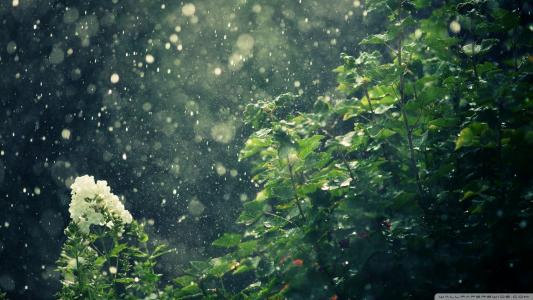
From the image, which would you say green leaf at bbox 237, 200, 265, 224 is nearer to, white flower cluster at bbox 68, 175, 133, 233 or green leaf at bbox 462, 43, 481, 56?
white flower cluster at bbox 68, 175, 133, 233

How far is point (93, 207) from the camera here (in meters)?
1.79

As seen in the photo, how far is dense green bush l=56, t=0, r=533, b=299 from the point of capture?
1054 mm

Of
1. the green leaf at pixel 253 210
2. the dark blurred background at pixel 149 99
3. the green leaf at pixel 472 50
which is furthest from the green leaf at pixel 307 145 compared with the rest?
the dark blurred background at pixel 149 99

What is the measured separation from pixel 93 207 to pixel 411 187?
138 centimetres

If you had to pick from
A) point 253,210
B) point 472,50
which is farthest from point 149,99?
point 472,50

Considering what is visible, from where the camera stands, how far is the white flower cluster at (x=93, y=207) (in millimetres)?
1773

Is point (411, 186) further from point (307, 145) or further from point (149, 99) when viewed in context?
point (149, 99)

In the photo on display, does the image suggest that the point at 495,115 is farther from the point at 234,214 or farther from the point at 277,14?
the point at 277,14

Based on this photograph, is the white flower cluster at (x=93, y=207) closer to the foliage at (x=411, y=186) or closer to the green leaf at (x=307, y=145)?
the foliage at (x=411, y=186)

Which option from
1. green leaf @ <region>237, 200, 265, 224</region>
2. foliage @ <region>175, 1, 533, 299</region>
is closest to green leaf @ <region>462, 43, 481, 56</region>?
foliage @ <region>175, 1, 533, 299</region>

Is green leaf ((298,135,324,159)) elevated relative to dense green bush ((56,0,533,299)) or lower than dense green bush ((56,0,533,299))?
elevated

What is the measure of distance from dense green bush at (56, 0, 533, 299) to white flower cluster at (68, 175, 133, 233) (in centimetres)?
49

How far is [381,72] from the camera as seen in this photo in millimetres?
1356

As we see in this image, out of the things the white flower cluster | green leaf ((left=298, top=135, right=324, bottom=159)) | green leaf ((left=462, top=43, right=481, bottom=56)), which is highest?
the white flower cluster
